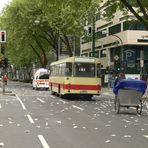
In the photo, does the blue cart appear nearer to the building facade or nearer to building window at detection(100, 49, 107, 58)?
the building facade

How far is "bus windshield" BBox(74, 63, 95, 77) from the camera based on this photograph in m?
36.0

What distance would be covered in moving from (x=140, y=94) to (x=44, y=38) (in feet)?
169

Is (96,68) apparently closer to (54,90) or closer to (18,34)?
(54,90)

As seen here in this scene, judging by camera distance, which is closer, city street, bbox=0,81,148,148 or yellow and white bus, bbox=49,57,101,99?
city street, bbox=0,81,148,148

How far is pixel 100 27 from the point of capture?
8988cm

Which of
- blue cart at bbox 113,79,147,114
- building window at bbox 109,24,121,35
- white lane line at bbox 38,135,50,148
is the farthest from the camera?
building window at bbox 109,24,121,35

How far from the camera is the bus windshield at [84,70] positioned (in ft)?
118

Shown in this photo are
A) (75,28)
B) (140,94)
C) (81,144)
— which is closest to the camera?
(81,144)

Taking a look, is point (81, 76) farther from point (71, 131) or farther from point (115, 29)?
point (115, 29)

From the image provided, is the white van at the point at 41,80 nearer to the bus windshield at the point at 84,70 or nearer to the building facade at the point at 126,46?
the building facade at the point at 126,46

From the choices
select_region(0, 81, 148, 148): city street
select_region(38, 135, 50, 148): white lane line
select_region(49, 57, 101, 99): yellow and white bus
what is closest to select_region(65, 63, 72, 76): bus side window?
select_region(49, 57, 101, 99): yellow and white bus

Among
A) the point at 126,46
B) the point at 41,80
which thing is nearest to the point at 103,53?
the point at 126,46

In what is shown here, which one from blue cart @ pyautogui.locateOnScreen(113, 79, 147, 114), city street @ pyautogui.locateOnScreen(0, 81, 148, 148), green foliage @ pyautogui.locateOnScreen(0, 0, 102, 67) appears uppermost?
green foliage @ pyautogui.locateOnScreen(0, 0, 102, 67)

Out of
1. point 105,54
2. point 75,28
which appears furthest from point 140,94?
point 105,54
